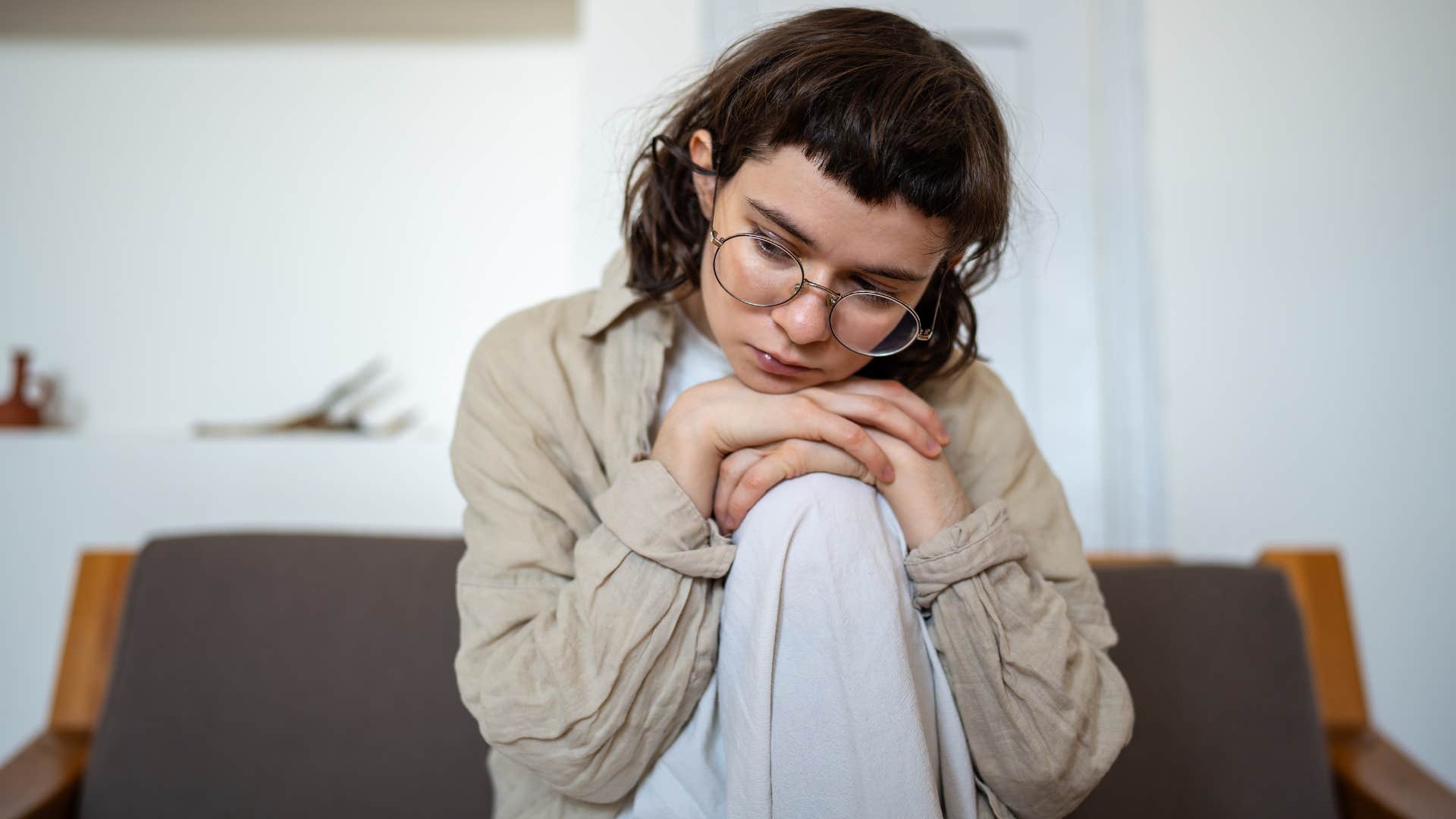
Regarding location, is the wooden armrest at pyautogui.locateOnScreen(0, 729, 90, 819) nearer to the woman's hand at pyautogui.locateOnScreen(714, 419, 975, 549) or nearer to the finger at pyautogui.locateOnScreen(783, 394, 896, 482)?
the woman's hand at pyautogui.locateOnScreen(714, 419, 975, 549)

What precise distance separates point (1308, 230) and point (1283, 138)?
0.25 m

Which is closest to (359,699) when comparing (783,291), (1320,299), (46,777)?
(46,777)

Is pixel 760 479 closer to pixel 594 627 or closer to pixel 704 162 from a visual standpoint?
pixel 594 627

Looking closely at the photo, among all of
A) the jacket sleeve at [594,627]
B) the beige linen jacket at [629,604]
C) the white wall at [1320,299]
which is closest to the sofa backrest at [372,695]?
the beige linen jacket at [629,604]

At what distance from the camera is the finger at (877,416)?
1040 millimetres

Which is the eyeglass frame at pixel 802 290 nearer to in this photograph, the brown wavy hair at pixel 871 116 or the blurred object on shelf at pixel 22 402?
the brown wavy hair at pixel 871 116

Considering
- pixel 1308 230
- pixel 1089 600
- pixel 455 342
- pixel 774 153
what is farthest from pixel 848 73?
pixel 1308 230

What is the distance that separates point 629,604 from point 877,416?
306 millimetres

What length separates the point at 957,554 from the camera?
979 millimetres

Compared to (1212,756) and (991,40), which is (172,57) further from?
(1212,756)

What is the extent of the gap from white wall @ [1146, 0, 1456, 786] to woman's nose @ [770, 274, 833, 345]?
208 centimetres

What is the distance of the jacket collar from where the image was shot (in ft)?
3.79

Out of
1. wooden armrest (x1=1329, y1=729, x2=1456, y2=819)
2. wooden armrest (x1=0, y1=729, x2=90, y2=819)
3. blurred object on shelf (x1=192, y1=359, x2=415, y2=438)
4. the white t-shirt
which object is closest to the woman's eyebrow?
the white t-shirt

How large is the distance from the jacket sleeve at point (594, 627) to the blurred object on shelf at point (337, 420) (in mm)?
1758
